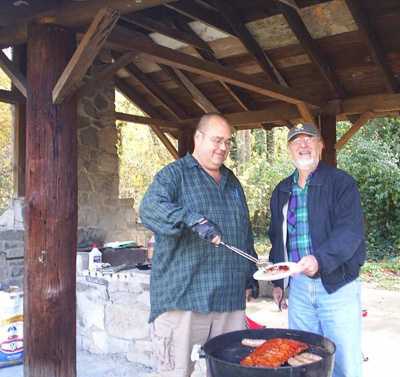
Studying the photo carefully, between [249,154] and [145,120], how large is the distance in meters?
7.82

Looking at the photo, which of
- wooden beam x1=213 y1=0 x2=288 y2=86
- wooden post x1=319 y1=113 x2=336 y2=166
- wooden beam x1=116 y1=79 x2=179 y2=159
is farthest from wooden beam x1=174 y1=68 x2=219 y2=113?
wooden post x1=319 y1=113 x2=336 y2=166

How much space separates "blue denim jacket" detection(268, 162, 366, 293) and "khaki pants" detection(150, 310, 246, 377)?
52 cm

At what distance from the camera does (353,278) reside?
2.69m

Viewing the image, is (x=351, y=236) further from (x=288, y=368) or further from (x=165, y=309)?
(x=165, y=309)

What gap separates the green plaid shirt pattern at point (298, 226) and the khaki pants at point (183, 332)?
489 mm

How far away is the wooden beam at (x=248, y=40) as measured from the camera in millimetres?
5551

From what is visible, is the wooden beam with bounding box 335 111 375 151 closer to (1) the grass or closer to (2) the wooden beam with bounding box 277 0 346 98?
(2) the wooden beam with bounding box 277 0 346 98

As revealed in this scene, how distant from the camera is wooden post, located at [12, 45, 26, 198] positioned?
595 cm

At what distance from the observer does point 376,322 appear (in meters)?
6.18

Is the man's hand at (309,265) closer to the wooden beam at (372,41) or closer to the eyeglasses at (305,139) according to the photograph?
the eyeglasses at (305,139)

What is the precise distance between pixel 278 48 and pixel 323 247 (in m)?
4.14

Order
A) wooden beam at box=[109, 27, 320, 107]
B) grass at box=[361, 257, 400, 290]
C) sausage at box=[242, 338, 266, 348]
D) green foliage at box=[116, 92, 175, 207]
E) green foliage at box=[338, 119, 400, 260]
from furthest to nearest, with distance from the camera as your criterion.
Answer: green foliage at box=[116, 92, 175, 207] → green foliage at box=[338, 119, 400, 260] → grass at box=[361, 257, 400, 290] → wooden beam at box=[109, 27, 320, 107] → sausage at box=[242, 338, 266, 348]

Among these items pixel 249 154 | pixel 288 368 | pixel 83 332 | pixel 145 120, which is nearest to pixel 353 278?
pixel 288 368

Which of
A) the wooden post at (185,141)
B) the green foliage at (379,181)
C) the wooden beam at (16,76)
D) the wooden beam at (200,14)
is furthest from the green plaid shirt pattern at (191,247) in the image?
the green foliage at (379,181)
